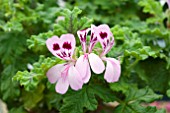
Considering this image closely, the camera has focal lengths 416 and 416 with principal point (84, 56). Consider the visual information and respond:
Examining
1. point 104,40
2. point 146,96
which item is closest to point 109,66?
point 104,40

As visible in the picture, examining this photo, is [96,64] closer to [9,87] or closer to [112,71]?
[112,71]

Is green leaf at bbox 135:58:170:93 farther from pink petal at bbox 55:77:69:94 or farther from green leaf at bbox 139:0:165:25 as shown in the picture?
pink petal at bbox 55:77:69:94

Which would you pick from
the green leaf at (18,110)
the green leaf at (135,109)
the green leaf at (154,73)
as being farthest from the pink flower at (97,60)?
the green leaf at (18,110)

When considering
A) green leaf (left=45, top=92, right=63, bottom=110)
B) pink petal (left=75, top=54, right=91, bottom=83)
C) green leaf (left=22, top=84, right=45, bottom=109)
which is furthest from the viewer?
green leaf (left=22, top=84, right=45, bottom=109)

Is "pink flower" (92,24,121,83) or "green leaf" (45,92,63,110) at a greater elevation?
"pink flower" (92,24,121,83)

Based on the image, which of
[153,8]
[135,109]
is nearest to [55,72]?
[135,109]

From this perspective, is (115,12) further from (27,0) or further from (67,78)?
(67,78)

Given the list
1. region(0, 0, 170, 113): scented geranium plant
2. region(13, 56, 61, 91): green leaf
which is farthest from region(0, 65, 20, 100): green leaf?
region(13, 56, 61, 91): green leaf

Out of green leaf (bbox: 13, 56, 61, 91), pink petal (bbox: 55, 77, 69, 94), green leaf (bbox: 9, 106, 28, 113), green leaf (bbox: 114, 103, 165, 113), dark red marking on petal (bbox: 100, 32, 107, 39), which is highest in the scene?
dark red marking on petal (bbox: 100, 32, 107, 39)
